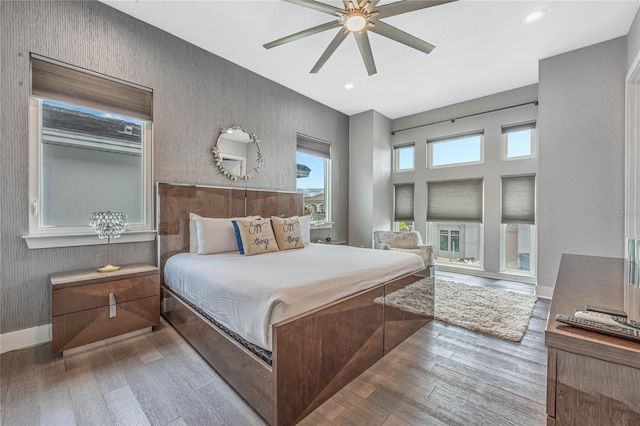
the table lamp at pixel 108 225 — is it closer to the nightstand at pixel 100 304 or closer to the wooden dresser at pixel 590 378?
the nightstand at pixel 100 304

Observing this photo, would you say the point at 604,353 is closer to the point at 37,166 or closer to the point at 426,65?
the point at 37,166

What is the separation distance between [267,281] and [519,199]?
14.6 ft

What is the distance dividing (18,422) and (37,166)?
191cm

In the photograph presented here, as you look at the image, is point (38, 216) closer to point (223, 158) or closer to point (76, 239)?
point (76, 239)

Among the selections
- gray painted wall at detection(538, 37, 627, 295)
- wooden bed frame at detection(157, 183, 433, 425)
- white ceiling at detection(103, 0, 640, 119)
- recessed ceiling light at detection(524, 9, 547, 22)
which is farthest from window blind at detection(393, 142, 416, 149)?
wooden bed frame at detection(157, 183, 433, 425)

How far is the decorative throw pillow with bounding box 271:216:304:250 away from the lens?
3164 mm

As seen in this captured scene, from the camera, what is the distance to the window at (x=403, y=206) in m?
5.45

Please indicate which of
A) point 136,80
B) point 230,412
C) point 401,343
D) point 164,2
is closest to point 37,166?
point 136,80

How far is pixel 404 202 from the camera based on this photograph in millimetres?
5547

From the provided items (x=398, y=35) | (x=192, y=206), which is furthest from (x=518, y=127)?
(x=192, y=206)

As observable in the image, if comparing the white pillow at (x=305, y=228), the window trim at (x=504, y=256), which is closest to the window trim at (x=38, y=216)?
the white pillow at (x=305, y=228)

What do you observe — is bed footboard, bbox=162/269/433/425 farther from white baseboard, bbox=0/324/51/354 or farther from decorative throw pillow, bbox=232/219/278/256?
white baseboard, bbox=0/324/51/354

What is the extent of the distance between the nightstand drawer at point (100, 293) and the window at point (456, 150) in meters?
4.93

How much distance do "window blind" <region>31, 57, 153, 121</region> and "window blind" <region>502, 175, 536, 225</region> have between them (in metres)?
5.18
